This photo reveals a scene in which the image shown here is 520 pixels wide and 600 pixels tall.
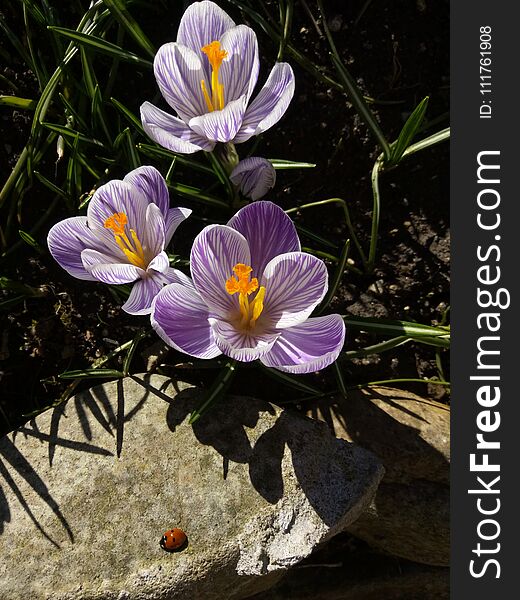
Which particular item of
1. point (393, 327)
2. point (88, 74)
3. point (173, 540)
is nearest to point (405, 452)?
point (393, 327)

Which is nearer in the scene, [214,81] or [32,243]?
[214,81]

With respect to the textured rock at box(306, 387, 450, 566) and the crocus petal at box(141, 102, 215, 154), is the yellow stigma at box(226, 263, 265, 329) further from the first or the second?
the textured rock at box(306, 387, 450, 566)

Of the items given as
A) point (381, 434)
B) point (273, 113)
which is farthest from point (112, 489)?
point (273, 113)

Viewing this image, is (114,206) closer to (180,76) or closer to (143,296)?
(143,296)

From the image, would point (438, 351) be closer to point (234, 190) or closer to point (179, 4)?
point (234, 190)

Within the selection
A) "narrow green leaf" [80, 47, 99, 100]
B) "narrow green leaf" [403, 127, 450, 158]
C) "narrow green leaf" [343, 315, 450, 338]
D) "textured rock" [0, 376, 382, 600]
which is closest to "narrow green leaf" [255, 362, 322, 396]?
"textured rock" [0, 376, 382, 600]

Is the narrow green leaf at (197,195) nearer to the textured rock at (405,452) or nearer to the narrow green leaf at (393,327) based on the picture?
the narrow green leaf at (393,327)
